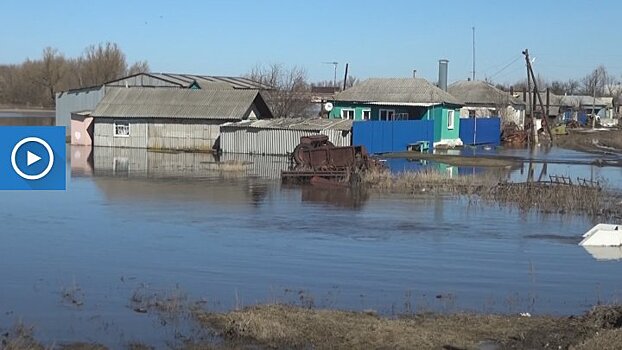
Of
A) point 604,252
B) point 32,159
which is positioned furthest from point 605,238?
point 32,159

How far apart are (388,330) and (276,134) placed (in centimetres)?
3748

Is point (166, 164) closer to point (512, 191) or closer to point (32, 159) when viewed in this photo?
point (512, 191)

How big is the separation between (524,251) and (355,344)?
8.72 m

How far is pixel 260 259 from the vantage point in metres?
15.3

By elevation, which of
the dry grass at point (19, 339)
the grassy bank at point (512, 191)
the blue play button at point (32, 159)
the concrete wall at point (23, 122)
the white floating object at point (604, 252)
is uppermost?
the concrete wall at point (23, 122)

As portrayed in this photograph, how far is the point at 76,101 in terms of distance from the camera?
59844 millimetres

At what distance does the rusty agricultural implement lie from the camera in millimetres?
31000

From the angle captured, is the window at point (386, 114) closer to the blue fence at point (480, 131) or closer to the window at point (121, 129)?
the blue fence at point (480, 131)

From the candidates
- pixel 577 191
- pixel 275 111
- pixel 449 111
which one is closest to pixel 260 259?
pixel 577 191

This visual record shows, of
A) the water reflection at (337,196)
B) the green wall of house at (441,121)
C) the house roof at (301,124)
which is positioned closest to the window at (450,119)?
the green wall of house at (441,121)

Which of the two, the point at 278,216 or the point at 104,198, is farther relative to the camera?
the point at 104,198

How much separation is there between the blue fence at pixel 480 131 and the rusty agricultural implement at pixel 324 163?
2810cm

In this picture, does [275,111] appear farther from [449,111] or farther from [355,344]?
[355,344]

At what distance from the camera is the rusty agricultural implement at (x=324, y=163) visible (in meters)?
31.0
